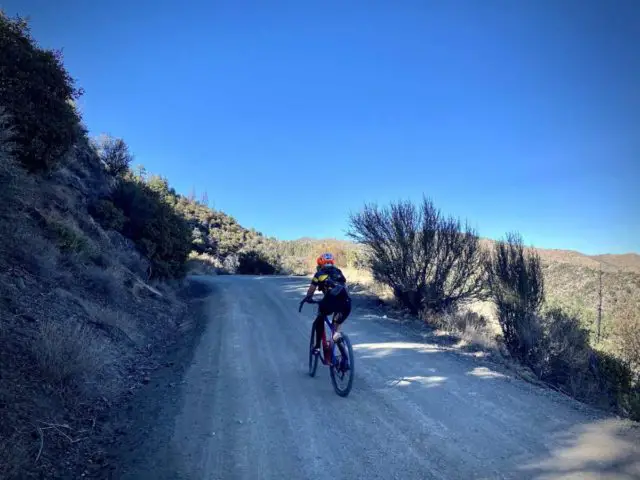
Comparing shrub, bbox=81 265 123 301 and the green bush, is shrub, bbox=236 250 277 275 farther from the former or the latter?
shrub, bbox=81 265 123 301

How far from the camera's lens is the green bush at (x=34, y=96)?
9.27 m

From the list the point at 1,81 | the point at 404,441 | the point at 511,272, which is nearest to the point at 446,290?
the point at 511,272

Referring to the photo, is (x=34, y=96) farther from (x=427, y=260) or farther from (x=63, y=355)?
(x=427, y=260)

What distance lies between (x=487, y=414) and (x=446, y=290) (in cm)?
770

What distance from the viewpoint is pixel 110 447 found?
4.20m

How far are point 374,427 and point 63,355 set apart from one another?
410 centimetres

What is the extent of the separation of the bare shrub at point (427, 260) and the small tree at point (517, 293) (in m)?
0.74

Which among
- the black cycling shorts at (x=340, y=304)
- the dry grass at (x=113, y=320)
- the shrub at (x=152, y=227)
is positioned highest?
the shrub at (x=152, y=227)

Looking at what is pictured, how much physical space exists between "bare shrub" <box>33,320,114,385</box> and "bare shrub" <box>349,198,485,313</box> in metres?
9.54

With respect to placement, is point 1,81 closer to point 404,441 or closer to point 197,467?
point 197,467

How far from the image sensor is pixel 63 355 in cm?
494

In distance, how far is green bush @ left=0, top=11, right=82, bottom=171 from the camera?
9273 millimetres

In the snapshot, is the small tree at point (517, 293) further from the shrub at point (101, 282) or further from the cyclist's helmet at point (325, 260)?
the shrub at point (101, 282)

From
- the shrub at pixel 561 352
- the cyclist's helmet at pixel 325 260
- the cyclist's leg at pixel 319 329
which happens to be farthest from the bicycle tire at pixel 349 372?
the shrub at pixel 561 352
